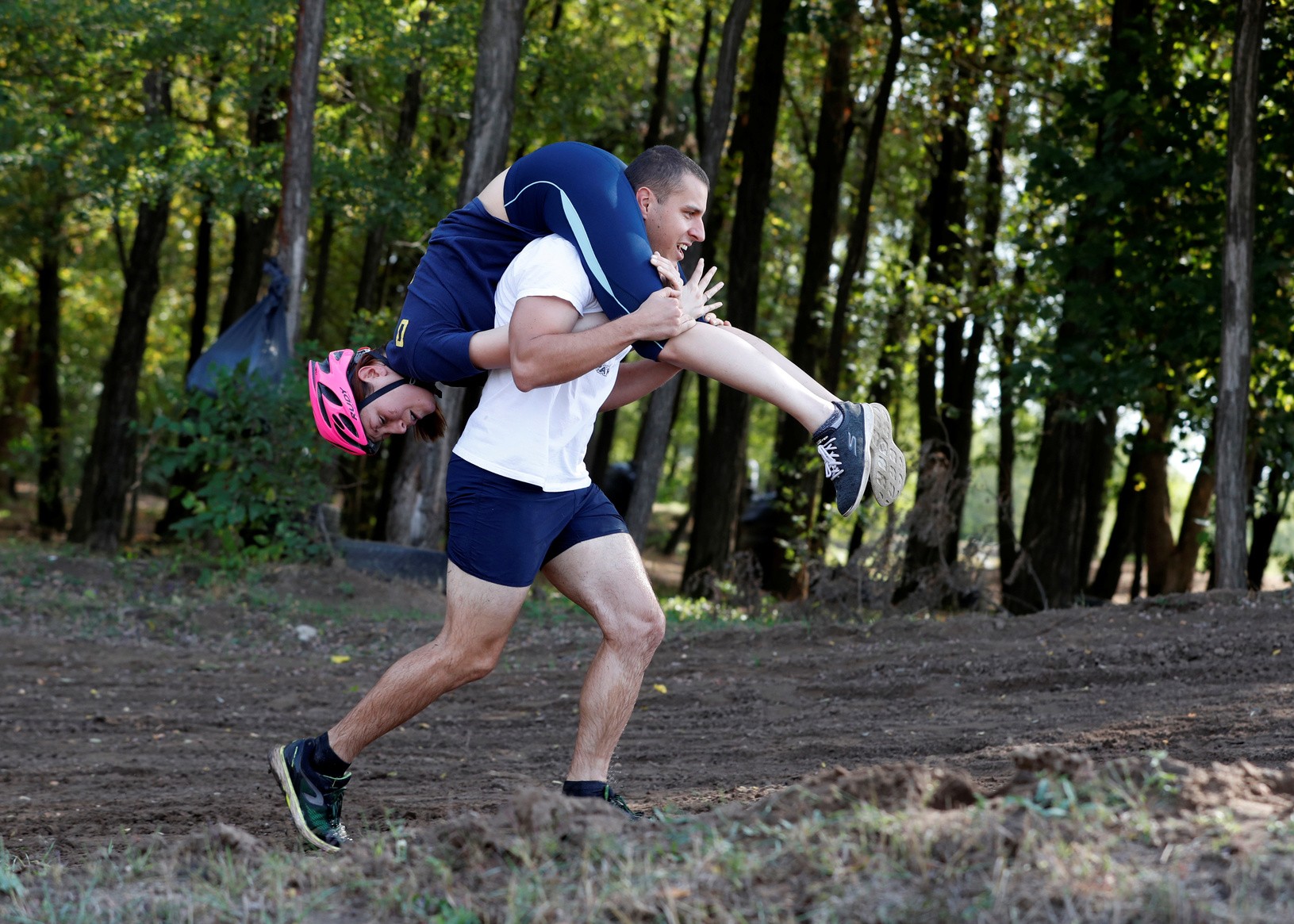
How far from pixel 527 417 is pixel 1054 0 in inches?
632

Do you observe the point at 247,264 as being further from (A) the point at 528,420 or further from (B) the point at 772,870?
(B) the point at 772,870

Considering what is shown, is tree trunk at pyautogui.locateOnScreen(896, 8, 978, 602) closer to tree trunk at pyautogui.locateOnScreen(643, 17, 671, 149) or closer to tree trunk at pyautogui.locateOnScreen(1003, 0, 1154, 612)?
tree trunk at pyautogui.locateOnScreen(1003, 0, 1154, 612)

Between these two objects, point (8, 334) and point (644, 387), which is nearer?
point (644, 387)

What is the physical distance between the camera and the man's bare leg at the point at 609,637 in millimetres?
4086

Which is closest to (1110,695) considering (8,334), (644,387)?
(644,387)

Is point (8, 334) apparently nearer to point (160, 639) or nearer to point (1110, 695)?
point (160, 639)

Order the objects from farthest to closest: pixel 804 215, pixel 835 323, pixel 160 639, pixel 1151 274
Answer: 1. pixel 804 215
2. pixel 835 323
3. pixel 1151 274
4. pixel 160 639

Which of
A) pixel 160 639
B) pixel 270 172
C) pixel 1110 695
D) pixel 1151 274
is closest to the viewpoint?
pixel 1110 695

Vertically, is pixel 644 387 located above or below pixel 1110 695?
above

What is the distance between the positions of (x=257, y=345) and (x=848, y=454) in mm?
9020

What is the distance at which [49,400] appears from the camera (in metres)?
22.8

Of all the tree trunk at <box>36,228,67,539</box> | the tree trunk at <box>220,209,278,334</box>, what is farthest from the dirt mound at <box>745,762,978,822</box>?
the tree trunk at <box>36,228,67,539</box>

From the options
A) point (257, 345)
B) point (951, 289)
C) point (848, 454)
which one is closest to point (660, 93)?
point (951, 289)

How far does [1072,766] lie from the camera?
9.78ft
